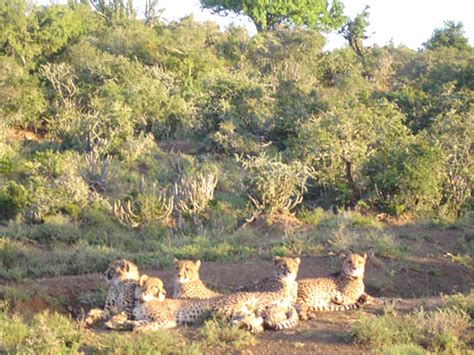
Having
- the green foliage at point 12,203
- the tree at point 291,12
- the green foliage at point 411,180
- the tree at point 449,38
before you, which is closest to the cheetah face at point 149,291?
the green foliage at point 12,203

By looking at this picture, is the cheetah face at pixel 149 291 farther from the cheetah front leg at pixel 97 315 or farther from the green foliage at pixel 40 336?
the green foliage at pixel 40 336

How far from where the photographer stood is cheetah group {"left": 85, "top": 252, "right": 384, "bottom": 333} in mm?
6645

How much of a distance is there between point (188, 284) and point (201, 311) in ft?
1.88

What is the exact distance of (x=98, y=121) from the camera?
17.7 metres

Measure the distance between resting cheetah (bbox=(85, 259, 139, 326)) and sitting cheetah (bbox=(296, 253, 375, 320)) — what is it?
150 cm

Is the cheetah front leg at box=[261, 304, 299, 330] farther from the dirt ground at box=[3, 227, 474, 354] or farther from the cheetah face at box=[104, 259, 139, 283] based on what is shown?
the cheetah face at box=[104, 259, 139, 283]

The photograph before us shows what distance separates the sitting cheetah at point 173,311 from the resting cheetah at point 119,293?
0.19 meters

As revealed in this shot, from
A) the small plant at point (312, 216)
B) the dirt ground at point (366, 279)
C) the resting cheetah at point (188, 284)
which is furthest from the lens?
the small plant at point (312, 216)

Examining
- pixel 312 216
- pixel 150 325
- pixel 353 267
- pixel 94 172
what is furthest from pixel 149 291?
pixel 94 172

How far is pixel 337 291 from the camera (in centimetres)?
769

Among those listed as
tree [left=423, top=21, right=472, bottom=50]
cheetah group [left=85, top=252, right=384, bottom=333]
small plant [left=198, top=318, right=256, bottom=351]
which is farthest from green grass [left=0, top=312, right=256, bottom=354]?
tree [left=423, top=21, right=472, bottom=50]

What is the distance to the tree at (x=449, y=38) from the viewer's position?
3116 centimetres

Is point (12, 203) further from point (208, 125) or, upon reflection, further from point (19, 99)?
point (208, 125)

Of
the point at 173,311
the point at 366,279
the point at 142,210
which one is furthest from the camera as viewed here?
the point at 142,210
